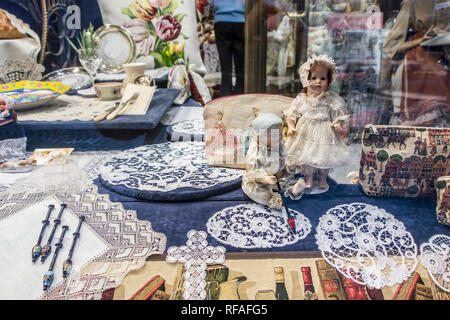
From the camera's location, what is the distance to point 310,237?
0.79m

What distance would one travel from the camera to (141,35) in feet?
5.75

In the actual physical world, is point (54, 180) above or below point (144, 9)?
below

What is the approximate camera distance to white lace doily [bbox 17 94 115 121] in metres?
1.25

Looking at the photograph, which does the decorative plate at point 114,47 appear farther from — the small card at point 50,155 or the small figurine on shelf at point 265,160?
the small figurine on shelf at point 265,160

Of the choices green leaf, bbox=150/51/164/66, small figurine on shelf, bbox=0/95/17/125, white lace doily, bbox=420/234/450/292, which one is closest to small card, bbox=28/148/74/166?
small figurine on shelf, bbox=0/95/17/125

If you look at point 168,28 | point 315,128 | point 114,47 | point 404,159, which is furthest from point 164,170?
point 168,28

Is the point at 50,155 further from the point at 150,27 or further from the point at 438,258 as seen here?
the point at 438,258

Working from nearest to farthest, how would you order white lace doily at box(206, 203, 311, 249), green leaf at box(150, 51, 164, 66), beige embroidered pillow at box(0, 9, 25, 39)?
1. white lace doily at box(206, 203, 311, 249)
2. beige embroidered pillow at box(0, 9, 25, 39)
3. green leaf at box(150, 51, 164, 66)

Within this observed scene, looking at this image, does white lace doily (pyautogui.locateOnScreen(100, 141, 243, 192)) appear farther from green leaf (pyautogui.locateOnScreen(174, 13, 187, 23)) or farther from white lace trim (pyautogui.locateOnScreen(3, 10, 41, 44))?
green leaf (pyautogui.locateOnScreen(174, 13, 187, 23))

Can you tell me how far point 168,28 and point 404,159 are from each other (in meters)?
1.39

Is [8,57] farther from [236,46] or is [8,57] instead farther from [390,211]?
[390,211]

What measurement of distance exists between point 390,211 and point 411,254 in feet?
0.52

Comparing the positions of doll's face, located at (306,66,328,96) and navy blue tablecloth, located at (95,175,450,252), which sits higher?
doll's face, located at (306,66,328,96)

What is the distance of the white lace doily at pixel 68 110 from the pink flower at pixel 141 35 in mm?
455
